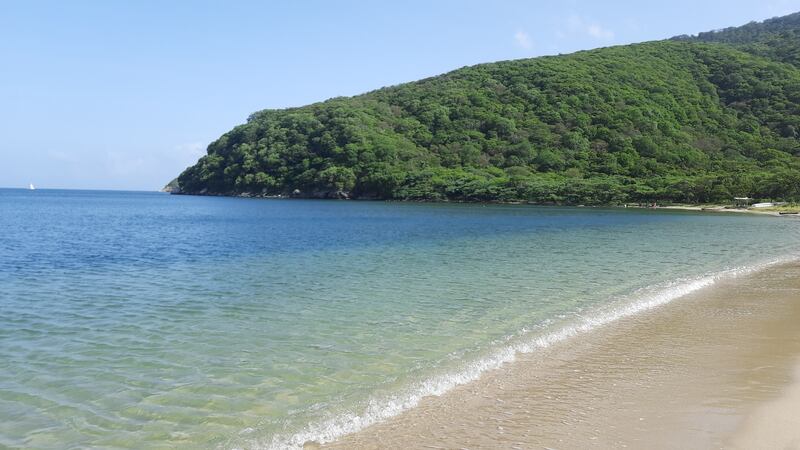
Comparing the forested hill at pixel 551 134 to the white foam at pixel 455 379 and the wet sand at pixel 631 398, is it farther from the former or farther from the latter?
the wet sand at pixel 631 398

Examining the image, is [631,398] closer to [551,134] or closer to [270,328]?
[270,328]

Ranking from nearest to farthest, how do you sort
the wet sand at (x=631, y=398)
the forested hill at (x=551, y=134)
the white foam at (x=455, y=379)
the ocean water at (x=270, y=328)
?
the wet sand at (x=631, y=398) < the white foam at (x=455, y=379) < the ocean water at (x=270, y=328) < the forested hill at (x=551, y=134)

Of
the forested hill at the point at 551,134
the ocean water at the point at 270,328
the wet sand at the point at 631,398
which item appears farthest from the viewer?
the forested hill at the point at 551,134

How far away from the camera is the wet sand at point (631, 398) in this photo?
682cm

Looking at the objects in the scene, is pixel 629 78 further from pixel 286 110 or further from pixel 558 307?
pixel 558 307

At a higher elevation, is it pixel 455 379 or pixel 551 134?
pixel 551 134

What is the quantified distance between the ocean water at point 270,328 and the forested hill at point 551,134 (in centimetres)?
9640

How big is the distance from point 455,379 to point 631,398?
2.68 meters

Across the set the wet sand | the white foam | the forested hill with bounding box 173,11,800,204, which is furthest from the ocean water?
the forested hill with bounding box 173,11,800,204

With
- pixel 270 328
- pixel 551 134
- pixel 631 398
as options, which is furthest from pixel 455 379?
pixel 551 134

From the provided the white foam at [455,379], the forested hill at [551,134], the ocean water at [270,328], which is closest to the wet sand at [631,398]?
the white foam at [455,379]

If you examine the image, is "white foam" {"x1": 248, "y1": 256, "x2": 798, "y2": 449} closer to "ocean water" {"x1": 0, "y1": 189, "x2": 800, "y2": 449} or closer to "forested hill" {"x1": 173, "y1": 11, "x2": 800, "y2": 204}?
"ocean water" {"x1": 0, "y1": 189, "x2": 800, "y2": 449}

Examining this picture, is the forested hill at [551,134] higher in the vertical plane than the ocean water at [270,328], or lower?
higher

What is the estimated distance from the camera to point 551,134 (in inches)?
5797
